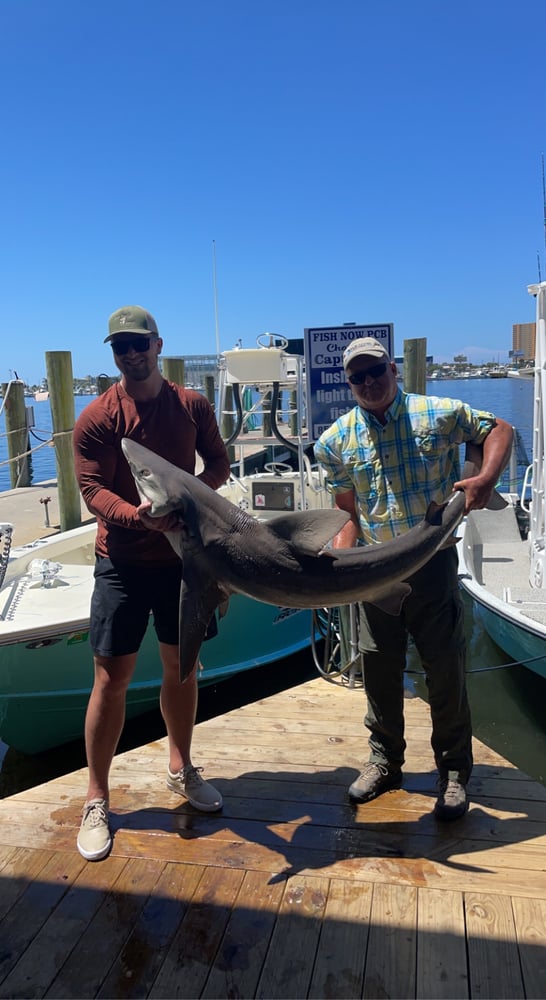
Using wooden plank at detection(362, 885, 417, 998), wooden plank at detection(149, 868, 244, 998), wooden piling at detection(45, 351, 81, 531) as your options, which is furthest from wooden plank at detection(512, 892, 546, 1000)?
wooden piling at detection(45, 351, 81, 531)

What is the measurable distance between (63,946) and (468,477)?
2419 millimetres

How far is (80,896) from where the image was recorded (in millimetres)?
2676

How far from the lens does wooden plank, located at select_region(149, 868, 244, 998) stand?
223 centimetres

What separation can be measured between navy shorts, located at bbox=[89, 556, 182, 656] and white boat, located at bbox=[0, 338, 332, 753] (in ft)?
8.01

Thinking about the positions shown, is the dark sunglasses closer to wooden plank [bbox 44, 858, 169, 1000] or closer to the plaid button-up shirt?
the plaid button-up shirt

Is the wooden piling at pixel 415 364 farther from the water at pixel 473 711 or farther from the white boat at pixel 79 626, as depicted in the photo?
the water at pixel 473 711

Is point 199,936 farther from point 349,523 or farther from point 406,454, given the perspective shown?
point 406,454

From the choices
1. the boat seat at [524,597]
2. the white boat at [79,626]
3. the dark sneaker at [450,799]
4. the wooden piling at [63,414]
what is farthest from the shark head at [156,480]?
the wooden piling at [63,414]

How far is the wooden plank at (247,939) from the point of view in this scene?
2.22m

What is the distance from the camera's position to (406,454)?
2955 mm

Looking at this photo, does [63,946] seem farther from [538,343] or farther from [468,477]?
[538,343]

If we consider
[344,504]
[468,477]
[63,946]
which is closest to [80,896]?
[63,946]

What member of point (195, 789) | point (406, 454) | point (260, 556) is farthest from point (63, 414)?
point (260, 556)

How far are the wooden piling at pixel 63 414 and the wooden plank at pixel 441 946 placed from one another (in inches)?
337
